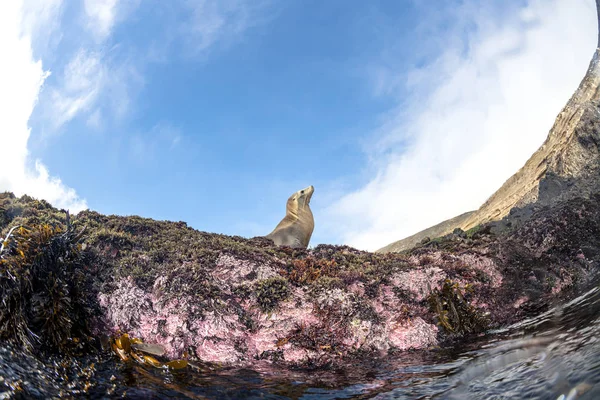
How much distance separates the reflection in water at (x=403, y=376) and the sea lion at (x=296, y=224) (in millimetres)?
10764

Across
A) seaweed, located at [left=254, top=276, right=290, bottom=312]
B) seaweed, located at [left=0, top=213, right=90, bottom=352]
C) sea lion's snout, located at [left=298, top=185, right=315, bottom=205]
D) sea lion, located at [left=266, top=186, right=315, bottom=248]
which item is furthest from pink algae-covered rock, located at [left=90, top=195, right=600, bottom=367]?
sea lion's snout, located at [left=298, top=185, right=315, bottom=205]

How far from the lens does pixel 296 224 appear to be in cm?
1728

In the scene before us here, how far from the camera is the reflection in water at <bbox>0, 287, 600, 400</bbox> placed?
3445 mm

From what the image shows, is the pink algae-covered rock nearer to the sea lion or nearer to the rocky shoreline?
the rocky shoreline

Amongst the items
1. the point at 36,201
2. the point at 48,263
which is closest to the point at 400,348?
the point at 48,263

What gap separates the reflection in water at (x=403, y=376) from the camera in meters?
3.45

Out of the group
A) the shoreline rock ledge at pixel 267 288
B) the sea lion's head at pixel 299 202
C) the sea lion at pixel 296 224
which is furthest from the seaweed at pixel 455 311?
the sea lion's head at pixel 299 202

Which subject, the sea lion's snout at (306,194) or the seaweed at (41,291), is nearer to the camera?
the seaweed at (41,291)

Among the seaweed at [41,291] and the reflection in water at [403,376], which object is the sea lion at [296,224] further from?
the reflection in water at [403,376]

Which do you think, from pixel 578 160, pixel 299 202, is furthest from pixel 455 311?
pixel 299 202

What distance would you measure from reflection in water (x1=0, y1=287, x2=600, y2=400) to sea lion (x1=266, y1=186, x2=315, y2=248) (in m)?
10.8

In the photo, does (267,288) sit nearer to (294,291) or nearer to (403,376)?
(294,291)

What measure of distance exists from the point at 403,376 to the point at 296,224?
12.6 metres

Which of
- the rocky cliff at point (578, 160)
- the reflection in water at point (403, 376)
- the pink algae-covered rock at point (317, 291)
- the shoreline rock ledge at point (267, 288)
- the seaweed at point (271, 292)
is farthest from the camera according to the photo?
the rocky cliff at point (578, 160)
